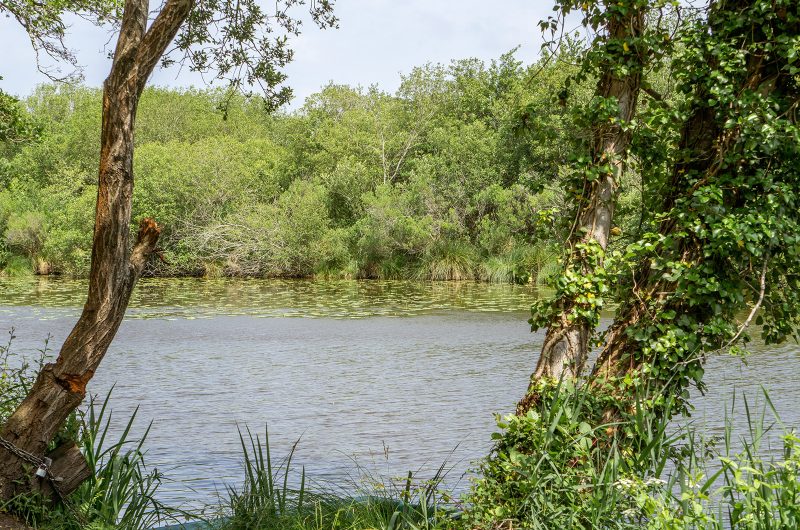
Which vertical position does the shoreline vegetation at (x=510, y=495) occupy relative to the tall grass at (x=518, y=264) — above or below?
below

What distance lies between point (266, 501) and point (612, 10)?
3215 millimetres

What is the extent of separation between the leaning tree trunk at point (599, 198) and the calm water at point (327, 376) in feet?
2.77

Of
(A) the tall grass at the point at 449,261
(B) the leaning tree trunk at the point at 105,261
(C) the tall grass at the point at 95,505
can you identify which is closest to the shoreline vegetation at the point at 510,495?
(C) the tall grass at the point at 95,505

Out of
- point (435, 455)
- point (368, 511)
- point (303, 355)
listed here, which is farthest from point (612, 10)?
point (303, 355)

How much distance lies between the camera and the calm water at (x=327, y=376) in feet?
27.0

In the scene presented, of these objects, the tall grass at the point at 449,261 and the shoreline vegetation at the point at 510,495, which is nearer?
the shoreline vegetation at the point at 510,495

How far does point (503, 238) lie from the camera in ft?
92.0

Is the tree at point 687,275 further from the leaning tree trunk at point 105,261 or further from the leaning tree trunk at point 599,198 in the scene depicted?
the leaning tree trunk at point 105,261

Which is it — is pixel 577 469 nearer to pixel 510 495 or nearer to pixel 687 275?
pixel 510 495

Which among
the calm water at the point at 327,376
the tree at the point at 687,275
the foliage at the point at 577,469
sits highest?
the tree at the point at 687,275

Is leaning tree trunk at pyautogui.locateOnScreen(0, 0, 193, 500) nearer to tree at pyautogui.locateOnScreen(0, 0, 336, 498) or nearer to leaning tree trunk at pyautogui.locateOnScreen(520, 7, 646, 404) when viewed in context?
tree at pyautogui.locateOnScreen(0, 0, 336, 498)

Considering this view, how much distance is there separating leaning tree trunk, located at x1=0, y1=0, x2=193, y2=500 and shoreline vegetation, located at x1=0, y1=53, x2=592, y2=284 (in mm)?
20015

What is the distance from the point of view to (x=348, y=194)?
32844mm

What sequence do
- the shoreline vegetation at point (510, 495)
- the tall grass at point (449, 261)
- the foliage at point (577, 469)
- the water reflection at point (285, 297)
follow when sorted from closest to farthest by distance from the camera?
the foliage at point (577, 469)
the shoreline vegetation at point (510, 495)
the water reflection at point (285, 297)
the tall grass at point (449, 261)
